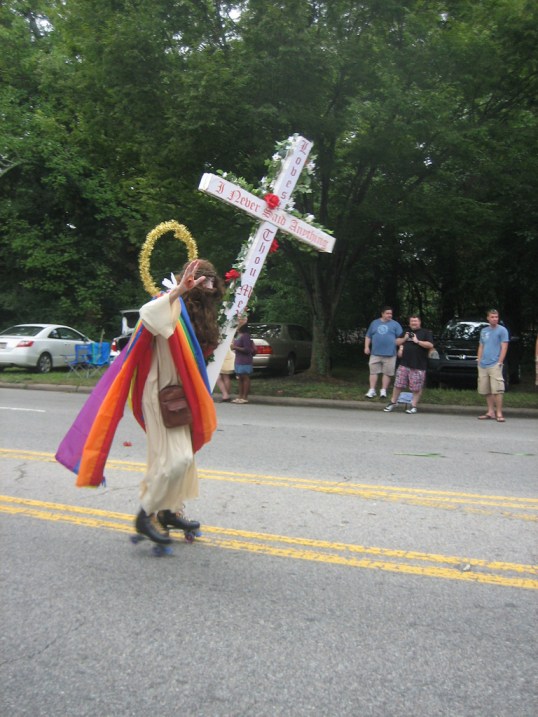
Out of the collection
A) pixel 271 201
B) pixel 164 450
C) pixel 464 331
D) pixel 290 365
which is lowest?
pixel 164 450

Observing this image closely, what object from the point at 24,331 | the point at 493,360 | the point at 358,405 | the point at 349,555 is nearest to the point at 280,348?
the point at 358,405

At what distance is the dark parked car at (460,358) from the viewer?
14.8m

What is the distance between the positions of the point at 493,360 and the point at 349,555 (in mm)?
7529

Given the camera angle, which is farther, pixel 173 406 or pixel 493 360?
pixel 493 360

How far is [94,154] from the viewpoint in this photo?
14969 millimetres

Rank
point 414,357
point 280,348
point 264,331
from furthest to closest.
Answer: point 264,331
point 280,348
point 414,357

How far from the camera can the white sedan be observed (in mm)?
18312

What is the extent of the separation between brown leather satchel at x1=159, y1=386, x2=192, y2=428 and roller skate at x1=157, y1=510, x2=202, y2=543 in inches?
26.8

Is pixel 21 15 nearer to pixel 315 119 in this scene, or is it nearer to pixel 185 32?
pixel 185 32

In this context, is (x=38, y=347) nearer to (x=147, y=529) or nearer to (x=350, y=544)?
(x=147, y=529)

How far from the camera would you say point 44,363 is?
62.1 ft

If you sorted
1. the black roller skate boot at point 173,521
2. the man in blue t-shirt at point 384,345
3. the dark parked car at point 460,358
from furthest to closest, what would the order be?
the dark parked car at point 460,358 < the man in blue t-shirt at point 384,345 < the black roller skate boot at point 173,521

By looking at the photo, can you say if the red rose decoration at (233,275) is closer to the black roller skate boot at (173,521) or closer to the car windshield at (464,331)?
the black roller skate boot at (173,521)

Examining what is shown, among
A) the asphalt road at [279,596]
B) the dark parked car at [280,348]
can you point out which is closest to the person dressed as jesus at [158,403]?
the asphalt road at [279,596]
